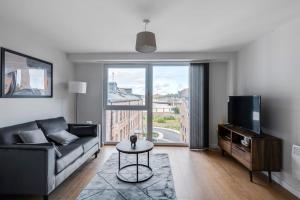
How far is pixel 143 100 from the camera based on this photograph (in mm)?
4938

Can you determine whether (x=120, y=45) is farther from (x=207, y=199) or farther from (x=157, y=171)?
(x=207, y=199)

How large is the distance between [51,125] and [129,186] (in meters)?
1.86

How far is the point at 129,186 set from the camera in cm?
262

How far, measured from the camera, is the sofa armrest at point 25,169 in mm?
2150

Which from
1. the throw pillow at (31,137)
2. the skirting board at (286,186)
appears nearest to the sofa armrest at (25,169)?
the throw pillow at (31,137)

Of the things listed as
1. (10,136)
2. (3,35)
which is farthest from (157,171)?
(3,35)

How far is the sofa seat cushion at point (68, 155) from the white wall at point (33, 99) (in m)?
0.94

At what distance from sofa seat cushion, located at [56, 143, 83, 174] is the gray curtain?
107 inches

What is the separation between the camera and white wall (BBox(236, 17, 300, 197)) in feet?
8.23

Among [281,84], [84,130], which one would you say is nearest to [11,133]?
[84,130]

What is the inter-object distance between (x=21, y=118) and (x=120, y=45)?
2240 mm

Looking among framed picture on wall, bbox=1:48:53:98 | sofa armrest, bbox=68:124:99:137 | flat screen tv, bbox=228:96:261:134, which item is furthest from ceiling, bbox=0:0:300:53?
sofa armrest, bbox=68:124:99:137

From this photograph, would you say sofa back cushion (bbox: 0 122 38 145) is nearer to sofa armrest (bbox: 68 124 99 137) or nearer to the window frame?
sofa armrest (bbox: 68 124 99 137)

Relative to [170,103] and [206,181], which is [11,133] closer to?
[206,181]
